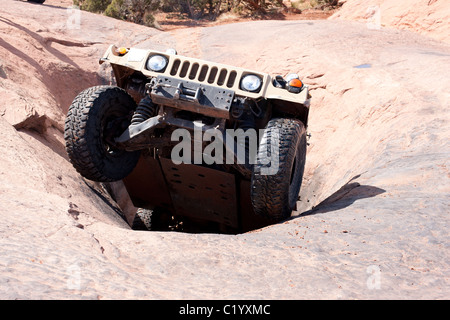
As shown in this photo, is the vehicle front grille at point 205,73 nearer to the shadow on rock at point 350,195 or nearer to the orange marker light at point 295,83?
the orange marker light at point 295,83

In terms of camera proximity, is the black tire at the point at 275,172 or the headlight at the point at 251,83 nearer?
the black tire at the point at 275,172

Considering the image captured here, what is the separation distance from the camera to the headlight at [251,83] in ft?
16.2

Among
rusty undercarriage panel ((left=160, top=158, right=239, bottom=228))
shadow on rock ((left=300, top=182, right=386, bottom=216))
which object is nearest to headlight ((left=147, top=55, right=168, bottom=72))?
rusty undercarriage panel ((left=160, top=158, right=239, bottom=228))

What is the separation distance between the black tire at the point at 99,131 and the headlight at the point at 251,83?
1.40 metres

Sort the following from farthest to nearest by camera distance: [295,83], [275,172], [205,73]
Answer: [295,83], [205,73], [275,172]

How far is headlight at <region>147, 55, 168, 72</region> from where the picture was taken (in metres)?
5.07

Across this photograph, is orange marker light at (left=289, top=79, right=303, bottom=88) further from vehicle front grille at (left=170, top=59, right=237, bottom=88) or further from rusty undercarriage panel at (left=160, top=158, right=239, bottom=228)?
rusty undercarriage panel at (left=160, top=158, right=239, bottom=228)

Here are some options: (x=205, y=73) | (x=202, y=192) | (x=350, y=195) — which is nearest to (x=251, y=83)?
(x=205, y=73)

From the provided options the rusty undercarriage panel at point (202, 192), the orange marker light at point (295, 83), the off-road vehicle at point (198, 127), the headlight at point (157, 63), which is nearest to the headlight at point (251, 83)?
the off-road vehicle at point (198, 127)

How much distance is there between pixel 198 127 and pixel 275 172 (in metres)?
0.87

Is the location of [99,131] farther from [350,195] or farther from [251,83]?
[350,195]

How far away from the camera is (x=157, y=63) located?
16.8 feet

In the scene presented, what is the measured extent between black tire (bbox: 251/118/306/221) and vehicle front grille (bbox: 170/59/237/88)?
0.62 meters

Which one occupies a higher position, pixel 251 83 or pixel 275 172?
pixel 251 83
